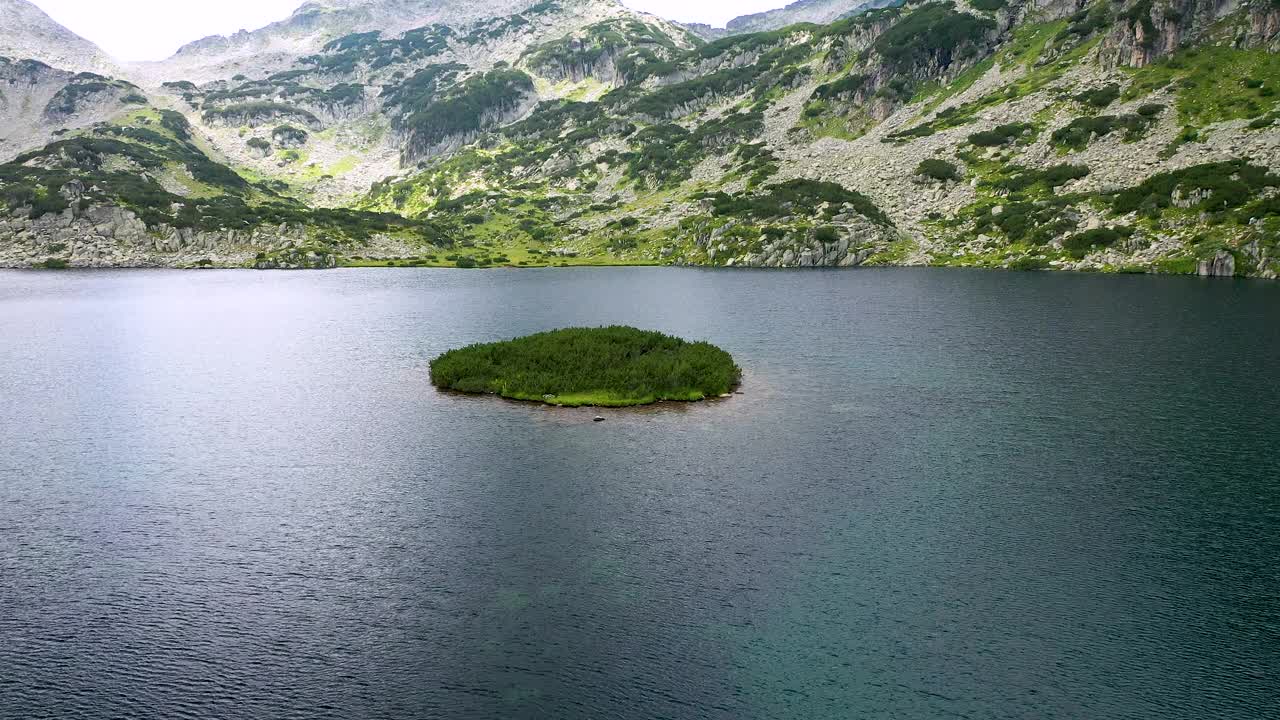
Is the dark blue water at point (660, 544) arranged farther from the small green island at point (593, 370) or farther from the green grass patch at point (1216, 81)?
the green grass patch at point (1216, 81)

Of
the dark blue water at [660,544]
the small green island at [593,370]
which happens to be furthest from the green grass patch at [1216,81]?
the small green island at [593,370]

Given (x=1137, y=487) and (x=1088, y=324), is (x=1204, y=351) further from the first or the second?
(x=1137, y=487)

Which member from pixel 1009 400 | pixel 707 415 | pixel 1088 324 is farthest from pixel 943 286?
pixel 707 415

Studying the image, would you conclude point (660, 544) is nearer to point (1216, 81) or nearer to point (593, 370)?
point (593, 370)

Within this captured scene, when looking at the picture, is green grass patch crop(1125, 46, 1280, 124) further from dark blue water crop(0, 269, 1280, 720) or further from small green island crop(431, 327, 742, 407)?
small green island crop(431, 327, 742, 407)

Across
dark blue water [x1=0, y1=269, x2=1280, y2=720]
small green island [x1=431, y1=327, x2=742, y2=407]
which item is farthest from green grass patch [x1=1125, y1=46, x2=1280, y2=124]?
small green island [x1=431, y1=327, x2=742, y2=407]

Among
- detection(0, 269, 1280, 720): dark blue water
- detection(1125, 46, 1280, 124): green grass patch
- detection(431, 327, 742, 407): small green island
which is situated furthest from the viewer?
detection(1125, 46, 1280, 124): green grass patch

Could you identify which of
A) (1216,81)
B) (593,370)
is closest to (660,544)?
(593,370)
